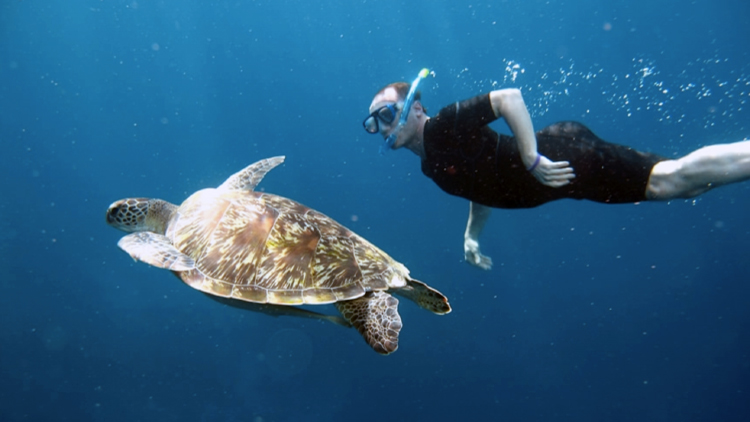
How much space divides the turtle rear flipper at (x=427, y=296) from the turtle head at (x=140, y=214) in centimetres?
210

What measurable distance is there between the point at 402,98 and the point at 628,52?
22.2 m

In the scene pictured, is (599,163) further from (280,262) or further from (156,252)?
(156,252)

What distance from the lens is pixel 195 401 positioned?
11867mm

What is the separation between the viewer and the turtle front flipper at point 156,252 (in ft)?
8.29

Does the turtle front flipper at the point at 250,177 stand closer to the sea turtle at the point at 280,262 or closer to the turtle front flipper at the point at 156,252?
the sea turtle at the point at 280,262

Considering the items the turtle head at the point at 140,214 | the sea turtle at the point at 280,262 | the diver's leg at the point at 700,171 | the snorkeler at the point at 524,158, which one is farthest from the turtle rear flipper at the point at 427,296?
the turtle head at the point at 140,214

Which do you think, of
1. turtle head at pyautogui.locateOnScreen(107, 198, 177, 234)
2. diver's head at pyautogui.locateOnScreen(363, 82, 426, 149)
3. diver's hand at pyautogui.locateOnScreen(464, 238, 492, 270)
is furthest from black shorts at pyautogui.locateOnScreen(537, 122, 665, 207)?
turtle head at pyautogui.locateOnScreen(107, 198, 177, 234)

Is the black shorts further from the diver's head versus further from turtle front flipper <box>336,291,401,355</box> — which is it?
turtle front flipper <box>336,291,401,355</box>

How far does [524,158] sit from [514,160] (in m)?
0.18

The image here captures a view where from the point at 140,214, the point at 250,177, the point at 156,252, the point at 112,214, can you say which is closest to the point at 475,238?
the point at 250,177

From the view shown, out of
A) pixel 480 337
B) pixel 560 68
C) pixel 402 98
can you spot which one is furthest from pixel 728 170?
pixel 560 68

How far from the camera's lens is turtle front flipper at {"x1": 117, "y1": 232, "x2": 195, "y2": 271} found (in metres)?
2.53

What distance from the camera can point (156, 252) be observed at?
8.76ft

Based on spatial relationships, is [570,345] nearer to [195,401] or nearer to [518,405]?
[518,405]
